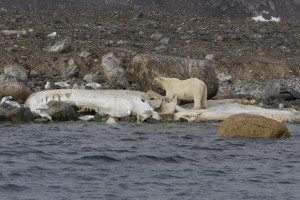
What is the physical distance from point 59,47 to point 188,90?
955cm

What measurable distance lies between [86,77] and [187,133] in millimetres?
8710

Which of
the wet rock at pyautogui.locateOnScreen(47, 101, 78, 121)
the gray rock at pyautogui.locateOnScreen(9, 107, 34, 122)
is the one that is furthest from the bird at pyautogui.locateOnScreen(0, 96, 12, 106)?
the wet rock at pyautogui.locateOnScreen(47, 101, 78, 121)

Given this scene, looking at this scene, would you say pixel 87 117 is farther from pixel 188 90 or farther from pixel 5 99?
pixel 188 90

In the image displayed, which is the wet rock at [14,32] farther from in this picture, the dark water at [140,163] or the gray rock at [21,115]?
the dark water at [140,163]

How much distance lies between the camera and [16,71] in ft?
96.0

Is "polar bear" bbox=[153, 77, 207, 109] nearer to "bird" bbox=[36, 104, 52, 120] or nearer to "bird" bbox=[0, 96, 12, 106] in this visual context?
"bird" bbox=[36, 104, 52, 120]

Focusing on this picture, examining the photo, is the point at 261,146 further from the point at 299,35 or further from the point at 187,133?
the point at 299,35

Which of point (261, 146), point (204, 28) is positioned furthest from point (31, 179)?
point (204, 28)

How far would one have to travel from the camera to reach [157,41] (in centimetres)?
3706

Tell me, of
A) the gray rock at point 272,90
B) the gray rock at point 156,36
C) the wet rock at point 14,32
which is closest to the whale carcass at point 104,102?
the gray rock at point 272,90

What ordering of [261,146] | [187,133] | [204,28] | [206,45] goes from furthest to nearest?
[204,28] < [206,45] < [187,133] < [261,146]

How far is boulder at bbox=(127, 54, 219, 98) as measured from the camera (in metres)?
26.5

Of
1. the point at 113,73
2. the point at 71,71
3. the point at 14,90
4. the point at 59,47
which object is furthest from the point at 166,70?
the point at 59,47

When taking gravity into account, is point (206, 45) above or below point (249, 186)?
above
